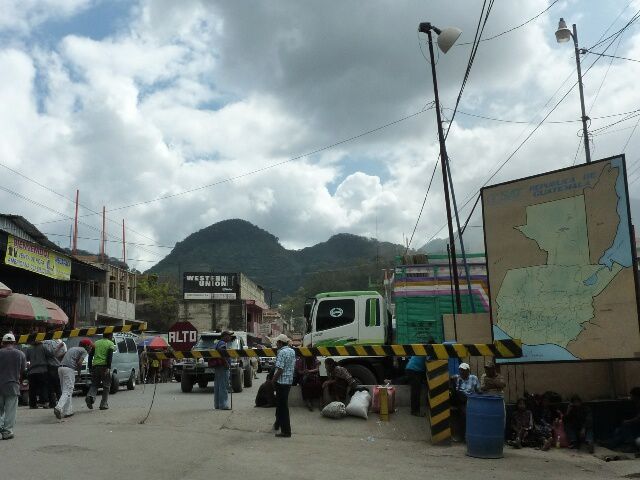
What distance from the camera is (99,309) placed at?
1608 inches

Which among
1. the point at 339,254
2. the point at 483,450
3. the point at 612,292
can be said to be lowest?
the point at 483,450

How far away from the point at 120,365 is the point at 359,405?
11952 mm

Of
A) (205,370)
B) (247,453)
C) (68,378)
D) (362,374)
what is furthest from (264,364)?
(247,453)

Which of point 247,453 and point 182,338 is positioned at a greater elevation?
point 182,338

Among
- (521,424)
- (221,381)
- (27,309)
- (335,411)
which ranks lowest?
(521,424)

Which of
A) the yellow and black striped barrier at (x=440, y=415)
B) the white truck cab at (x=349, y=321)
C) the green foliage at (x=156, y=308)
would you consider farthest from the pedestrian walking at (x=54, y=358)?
the green foliage at (x=156, y=308)

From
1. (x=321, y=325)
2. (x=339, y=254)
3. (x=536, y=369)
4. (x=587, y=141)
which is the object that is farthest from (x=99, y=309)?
(x=339, y=254)

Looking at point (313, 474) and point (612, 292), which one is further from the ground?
point (612, 292)

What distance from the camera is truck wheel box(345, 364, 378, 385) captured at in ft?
48.3

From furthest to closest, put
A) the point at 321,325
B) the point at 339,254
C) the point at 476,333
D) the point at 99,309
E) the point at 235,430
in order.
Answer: the point at 339,254, the point at 99,309, the point at 321,325, the point at 476,333, the point at 235,430

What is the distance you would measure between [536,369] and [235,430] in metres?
5.71

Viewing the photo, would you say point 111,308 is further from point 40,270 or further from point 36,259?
point 36,259

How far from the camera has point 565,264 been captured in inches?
422

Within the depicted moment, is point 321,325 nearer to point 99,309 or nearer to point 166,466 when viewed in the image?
point 166,466
